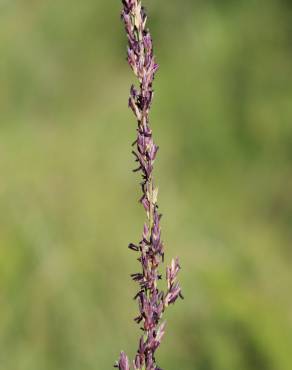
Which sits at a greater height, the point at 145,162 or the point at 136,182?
the point at 136,182

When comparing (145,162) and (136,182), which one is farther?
(136,182)

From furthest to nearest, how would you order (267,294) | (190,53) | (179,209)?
(190,53) < (179,209) < (267,294)

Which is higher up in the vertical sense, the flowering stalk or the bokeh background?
the bokeh background

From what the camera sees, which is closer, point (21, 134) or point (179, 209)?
point (179, 209)

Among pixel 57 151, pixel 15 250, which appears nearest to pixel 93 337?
pixel 15 250

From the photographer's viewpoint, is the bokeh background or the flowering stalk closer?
the flowering stalk

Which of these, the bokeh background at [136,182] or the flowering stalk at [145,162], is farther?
the bokeh background at [136,182]

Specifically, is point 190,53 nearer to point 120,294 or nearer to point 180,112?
point 180,112

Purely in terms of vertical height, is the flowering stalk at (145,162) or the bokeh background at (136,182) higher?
the bokeh background at (136,182)
